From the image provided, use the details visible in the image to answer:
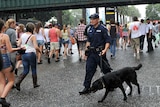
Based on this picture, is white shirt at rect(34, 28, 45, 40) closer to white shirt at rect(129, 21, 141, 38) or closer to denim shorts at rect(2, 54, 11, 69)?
white shirt at rect(129, 21, 141, 38)

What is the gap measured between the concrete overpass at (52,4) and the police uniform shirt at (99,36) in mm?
19248

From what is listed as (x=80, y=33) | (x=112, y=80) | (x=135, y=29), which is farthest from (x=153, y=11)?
(x=112, y=80)

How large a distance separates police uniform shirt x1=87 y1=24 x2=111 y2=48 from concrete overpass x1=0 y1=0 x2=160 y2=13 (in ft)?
63.1

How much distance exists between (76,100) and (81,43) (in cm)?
773

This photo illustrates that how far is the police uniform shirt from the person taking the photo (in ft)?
25.5

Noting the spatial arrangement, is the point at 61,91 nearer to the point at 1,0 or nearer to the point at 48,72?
the point at 48,72

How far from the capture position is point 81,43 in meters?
15.0

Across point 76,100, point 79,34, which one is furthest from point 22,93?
point 79,34

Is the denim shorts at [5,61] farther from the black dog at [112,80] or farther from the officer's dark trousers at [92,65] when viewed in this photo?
the officer's dark trousers at [92,65]

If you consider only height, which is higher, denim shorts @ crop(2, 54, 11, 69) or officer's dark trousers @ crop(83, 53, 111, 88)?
denim shorts @ crop(2, 54, 11, 69)

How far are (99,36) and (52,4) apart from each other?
2232 centimetres

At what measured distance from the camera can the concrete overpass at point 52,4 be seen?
1078 inches

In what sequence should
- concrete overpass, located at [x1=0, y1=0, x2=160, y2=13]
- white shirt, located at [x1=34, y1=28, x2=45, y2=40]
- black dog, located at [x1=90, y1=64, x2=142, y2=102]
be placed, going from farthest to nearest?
1. concrete overpass, located at [x1=0, y1=0, x2=160, y2=13]
2. white shirt, located at [x1=34, y1=28, x2=45, y2=40]
3. black dog, located at [x1=90, y1=64, x2=142, y2=102]

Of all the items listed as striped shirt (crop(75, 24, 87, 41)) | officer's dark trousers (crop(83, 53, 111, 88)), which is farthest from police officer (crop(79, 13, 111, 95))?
striped shirt (crop(75, 24, 87, 41))
